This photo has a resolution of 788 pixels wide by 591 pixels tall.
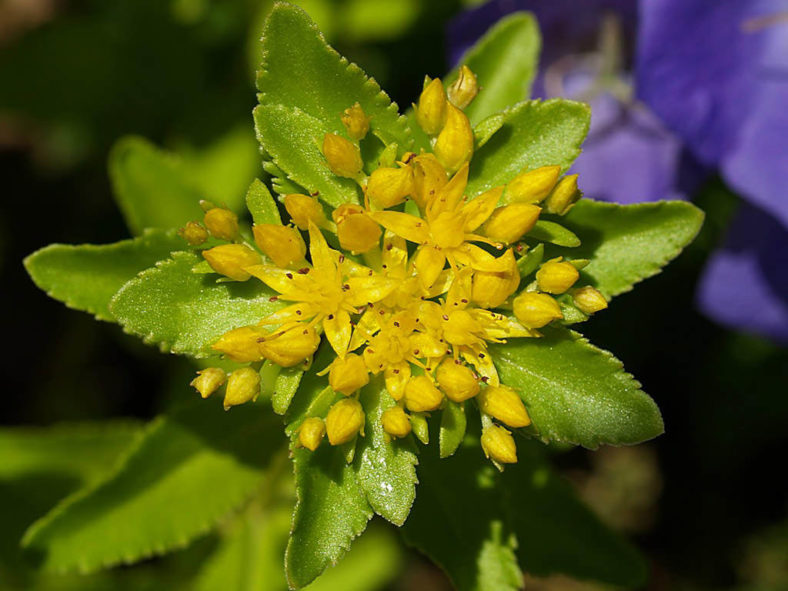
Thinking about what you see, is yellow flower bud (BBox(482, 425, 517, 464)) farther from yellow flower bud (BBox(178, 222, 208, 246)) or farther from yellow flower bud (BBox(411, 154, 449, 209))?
yellow flower bud (BBox(178, 222, 208, 246))

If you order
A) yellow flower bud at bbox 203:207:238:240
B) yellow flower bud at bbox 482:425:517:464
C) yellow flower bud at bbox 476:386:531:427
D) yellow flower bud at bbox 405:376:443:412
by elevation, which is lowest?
yellow flower bud at bbox 482:425:517:464

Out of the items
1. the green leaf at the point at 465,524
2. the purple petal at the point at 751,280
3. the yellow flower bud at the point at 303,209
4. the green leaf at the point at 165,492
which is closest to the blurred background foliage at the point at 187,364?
the purple petal at the point at 751,280

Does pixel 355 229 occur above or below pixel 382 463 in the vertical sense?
above

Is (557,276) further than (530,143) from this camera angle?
No

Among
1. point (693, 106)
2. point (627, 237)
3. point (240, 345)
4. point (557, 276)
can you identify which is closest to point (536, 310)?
point (557, 276)

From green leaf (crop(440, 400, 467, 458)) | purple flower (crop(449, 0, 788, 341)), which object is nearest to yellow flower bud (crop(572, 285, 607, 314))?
green leaf (crop(440, 400, 467, 458))

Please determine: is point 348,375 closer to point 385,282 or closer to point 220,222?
point 385,282

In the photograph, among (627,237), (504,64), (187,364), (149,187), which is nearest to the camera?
(627,237)
